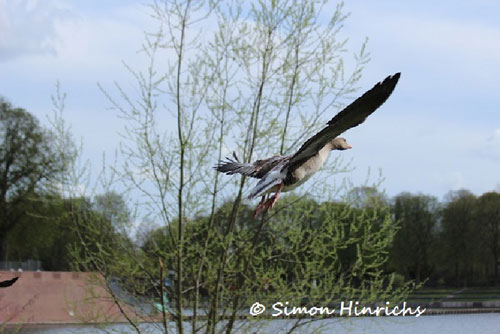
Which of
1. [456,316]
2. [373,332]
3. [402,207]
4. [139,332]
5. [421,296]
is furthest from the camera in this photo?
[421,296]

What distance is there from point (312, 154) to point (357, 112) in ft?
A: 1.99

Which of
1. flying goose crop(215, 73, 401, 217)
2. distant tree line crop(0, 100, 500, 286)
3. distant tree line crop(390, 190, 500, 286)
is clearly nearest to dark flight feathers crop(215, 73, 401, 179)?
flying goose crop(215, 73, 401, 217)

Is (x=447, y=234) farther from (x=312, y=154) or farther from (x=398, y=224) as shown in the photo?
(x=312, y=154)

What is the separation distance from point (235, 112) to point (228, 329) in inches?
107

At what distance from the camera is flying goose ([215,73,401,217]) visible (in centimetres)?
444

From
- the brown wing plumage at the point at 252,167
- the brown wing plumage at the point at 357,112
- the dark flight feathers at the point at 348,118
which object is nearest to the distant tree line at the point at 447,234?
the brown wing plumage at the point at 252,167

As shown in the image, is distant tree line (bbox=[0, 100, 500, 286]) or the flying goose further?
distant tree line (bbox=[0, 100, 500, 286])

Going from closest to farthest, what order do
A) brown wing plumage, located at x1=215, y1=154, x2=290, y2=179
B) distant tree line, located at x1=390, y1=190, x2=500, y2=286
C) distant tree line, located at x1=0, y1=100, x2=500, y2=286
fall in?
1. brown wing plumage, located at x1=215, y1=154, x2=290, y2=179
2. distant tree line, located at x1=0, y1=100, x2=500, y2=286
3. distant tree line, located at x1=390, y1=190, x2=500, y2=286

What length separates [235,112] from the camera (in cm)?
1055

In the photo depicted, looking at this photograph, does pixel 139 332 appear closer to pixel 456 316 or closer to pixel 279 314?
pixel 279 314

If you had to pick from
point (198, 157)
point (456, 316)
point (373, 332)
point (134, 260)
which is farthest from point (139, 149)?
point (456, 316)

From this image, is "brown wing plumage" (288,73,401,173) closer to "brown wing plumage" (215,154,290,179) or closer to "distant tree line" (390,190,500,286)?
"brown wing plumage" (215,154,290,179)

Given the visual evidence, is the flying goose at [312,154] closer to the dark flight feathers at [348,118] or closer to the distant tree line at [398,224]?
the dark flight feathers at [348,118]

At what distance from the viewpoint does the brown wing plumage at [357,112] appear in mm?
4387
